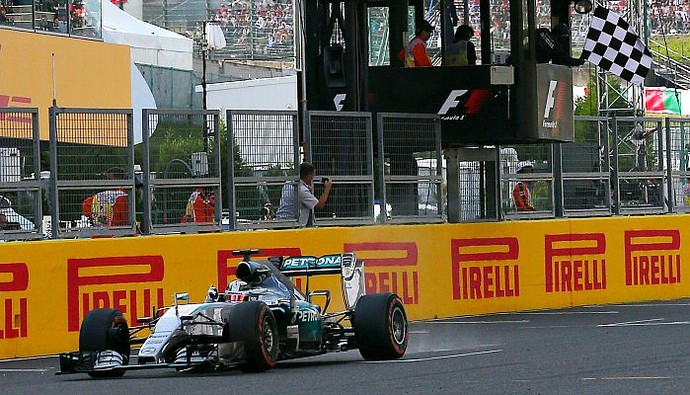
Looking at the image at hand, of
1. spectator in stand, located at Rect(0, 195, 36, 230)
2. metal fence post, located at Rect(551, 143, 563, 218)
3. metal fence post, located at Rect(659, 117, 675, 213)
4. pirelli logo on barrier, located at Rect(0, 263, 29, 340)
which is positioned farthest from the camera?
metal fence post, located at Rect(659, 117, 675, 213)

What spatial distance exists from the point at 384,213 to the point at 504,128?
220 cm

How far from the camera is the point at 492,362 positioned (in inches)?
481

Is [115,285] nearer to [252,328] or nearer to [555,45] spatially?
[252,328]

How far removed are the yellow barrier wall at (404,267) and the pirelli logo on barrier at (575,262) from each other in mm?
14

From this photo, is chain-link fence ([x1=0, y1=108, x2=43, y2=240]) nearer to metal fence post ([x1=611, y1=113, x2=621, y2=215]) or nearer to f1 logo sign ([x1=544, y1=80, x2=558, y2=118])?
f1 logo sign ([x1=544, y1=80, x2=558, y2=118])

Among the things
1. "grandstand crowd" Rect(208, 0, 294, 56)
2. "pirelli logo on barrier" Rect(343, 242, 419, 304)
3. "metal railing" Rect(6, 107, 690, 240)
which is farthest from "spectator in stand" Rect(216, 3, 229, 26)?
"pirelli logo on barrier" Rect(343, 242, 419, 304)

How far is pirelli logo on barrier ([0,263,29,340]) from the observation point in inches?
575

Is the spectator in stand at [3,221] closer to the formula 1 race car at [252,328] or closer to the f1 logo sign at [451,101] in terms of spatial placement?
the formula 1 race car at [252,328]

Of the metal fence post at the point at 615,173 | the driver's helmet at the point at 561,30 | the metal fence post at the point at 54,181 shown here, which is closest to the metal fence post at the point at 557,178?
the metal fence post at the point at 615,173

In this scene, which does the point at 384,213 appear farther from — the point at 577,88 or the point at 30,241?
the point at 577,88

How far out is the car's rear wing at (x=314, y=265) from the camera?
42.5 feet

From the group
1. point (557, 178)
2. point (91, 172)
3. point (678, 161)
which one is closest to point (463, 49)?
point (557, 178)

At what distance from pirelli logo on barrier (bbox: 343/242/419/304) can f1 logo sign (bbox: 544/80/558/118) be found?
275cm

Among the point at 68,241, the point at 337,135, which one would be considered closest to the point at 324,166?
the point at 337,135
